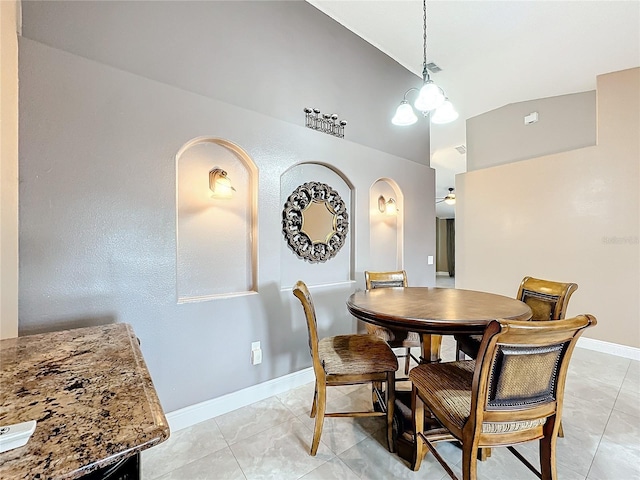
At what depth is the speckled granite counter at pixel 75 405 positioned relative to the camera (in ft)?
1.92

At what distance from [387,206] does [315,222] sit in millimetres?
1126

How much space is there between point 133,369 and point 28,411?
0.91 ft

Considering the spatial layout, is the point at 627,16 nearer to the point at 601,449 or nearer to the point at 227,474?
the point at 601,449

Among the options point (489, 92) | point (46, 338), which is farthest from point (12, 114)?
point (489, 92)

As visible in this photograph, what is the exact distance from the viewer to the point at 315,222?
2828mm

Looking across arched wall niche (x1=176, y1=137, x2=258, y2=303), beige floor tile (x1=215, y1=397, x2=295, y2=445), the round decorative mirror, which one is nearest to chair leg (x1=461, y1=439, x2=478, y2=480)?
beige floor tile (x1=215, y1=397, x2=295, y2=445)

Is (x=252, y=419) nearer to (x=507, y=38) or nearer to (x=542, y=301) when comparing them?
(x=542, y=301)

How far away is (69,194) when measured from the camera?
5.47 feet

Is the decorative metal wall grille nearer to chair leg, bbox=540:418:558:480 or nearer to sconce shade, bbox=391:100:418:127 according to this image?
sconce shade, bbox=391:100:418:127

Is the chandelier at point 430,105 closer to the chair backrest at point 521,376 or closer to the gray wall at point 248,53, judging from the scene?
the gray wall at point 248,53

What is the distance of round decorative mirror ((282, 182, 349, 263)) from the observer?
2662 millimetres

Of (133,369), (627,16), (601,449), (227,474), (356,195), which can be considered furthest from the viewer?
(356,195)

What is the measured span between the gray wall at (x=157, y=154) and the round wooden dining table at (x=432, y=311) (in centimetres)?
89

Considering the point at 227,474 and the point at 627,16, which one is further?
the point at 627,16
